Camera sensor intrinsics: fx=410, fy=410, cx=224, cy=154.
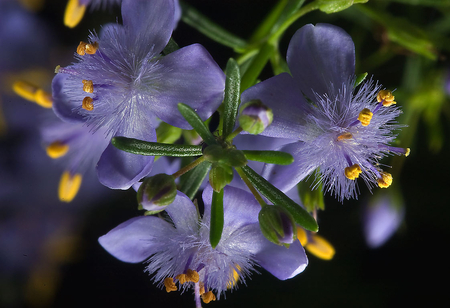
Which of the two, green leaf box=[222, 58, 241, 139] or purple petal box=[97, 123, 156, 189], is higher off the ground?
green leaf box=[222, 58, 241, 139]

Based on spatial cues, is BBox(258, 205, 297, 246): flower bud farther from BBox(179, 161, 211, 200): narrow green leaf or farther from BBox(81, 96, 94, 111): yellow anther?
BBox(81, 96, 94, 111): yellow anther

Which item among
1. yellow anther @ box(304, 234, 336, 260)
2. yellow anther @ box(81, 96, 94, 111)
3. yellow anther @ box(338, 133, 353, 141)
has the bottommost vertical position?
yellow anther @ box(304, 234, 336, 260)

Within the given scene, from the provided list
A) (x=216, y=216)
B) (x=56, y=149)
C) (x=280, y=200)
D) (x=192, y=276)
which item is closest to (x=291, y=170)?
(x=280, y=200)

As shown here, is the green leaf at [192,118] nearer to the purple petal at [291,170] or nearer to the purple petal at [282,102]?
the purple petal at [282,102]

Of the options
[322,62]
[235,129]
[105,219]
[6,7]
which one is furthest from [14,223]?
[322,62]

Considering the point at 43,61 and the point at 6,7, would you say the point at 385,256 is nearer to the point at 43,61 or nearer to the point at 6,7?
the point at 43,61

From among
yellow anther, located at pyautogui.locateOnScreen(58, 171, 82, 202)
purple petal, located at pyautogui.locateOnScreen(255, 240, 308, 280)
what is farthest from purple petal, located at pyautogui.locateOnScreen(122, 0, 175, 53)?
yellow anther, located at pyautogui.locateOnScreen(58, 171, 82, 202)

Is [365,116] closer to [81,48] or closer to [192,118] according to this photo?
[192,118]
